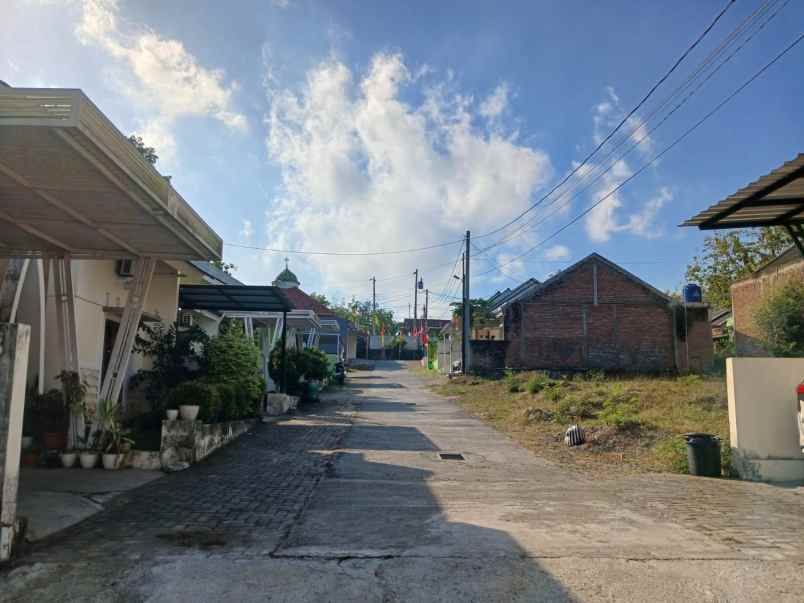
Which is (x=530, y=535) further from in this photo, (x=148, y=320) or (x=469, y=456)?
(x=148, y=320)

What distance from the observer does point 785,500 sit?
7039 mm

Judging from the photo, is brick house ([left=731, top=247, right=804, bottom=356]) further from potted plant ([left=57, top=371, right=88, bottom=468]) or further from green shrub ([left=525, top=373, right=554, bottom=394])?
potted plant ([left=57, top=371, right=88, bottom=468])

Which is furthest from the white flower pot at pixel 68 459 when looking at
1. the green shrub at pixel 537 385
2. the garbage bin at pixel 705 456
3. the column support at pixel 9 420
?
the green shrub at pixel 537 385

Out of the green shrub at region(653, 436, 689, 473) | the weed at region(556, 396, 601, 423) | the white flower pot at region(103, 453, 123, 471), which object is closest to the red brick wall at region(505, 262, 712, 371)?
the weed at region(556, 396, 601, 423)

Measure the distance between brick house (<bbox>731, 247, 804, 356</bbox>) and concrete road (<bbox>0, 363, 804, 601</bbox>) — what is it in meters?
14.9

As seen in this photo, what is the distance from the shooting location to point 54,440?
8.15 m

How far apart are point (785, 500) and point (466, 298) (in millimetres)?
22678

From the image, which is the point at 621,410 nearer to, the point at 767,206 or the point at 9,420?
the point at 767,206

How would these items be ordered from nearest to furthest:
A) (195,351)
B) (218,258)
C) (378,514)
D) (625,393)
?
(378,514), (218,258), (195,351), (625,393)

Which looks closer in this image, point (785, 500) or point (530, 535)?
point (530, 535)

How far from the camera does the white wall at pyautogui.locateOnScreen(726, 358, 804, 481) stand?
8.21 m

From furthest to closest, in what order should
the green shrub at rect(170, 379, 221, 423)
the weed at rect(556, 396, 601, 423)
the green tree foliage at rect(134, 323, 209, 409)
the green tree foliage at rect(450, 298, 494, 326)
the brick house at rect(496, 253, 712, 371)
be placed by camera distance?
the green tree foliage at rect(450, 298, 494, 326) → the brick house at rect(496, 253, 712, 371) → the weed at rect(556, 396, 601, 423) → the green tree foliage at rect(134, 323, 209, 409) → the green shrub at rect(170, 379, 221, 423)

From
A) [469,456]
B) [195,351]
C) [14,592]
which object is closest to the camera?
[14,592]

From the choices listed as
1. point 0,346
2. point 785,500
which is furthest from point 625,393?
point 0,346
